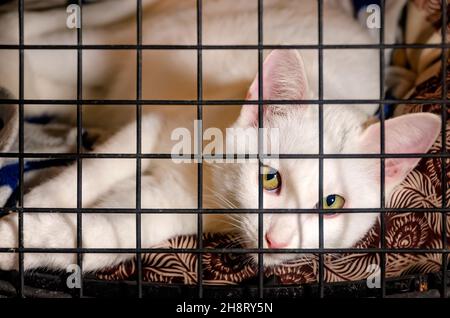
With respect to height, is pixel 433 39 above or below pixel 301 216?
above

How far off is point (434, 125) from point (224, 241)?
558 millimetres

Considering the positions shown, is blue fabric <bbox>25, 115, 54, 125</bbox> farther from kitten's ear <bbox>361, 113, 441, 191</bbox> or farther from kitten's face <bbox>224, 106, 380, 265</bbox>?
kitten's ear <bbox>361, 113, 441, 191</bbox>

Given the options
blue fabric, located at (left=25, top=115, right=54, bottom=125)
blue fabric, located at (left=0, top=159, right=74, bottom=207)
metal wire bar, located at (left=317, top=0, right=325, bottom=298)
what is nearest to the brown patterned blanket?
metal wire bar, located at (left=317, top=0, right=325, bottom=298)

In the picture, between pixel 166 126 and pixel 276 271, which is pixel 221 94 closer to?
pixel 166 126

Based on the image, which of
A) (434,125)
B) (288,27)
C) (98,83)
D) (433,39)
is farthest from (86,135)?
(433,39)

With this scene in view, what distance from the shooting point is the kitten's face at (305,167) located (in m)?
1.27

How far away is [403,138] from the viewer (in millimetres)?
1321

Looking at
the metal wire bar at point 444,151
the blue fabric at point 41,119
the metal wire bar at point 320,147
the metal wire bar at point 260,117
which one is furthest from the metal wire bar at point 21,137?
the metal wire bar at point 444,151

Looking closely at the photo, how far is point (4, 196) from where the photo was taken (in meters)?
1.38

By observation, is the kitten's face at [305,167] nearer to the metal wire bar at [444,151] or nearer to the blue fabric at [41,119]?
the metal wire bar at [444,151]

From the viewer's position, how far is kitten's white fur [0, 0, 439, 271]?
1287 mm
